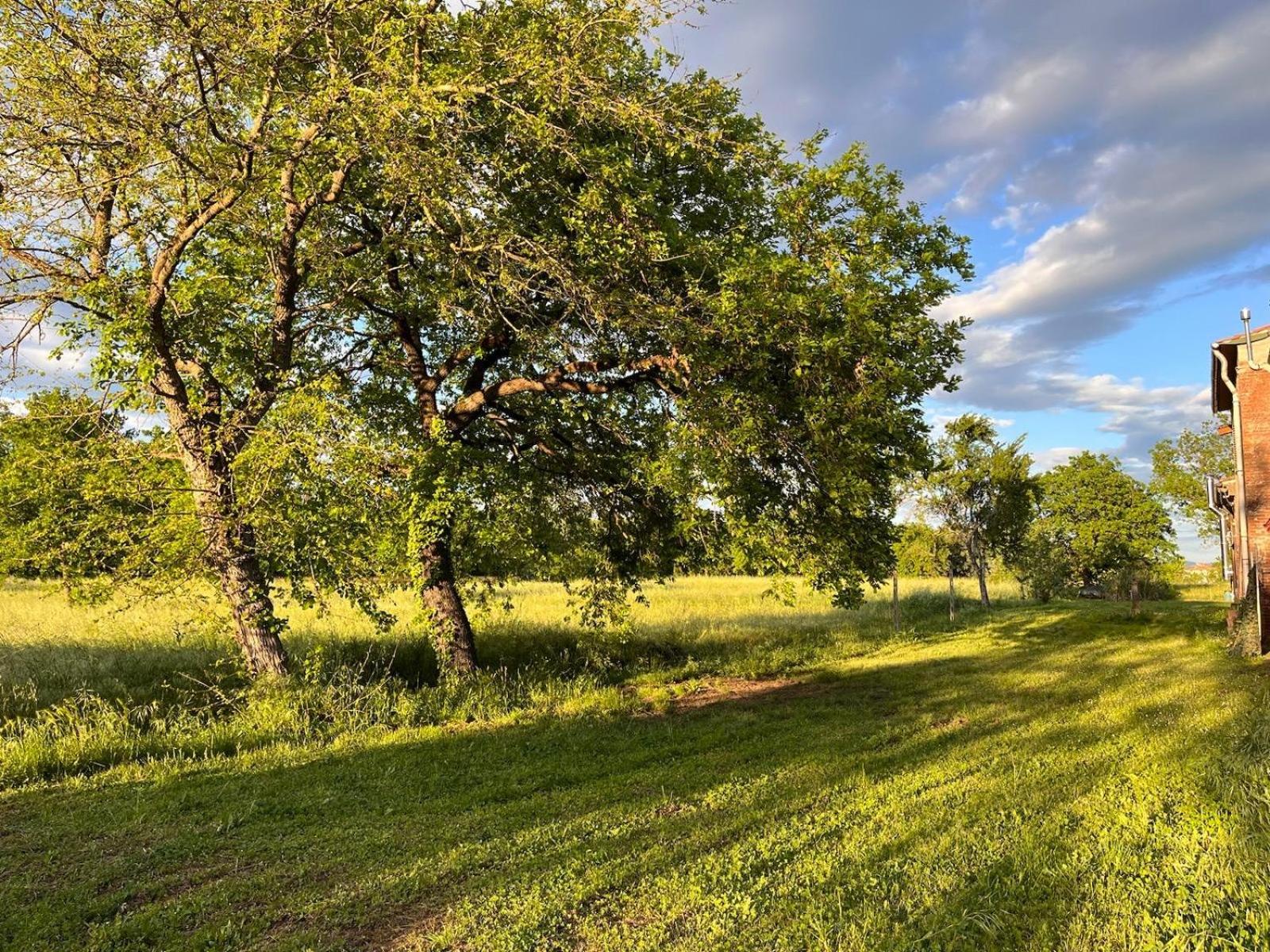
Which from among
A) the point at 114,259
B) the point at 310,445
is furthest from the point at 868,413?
the point at 114,259

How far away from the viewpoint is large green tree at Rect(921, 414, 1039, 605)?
2811cm

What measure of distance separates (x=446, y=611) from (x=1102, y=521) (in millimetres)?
45907

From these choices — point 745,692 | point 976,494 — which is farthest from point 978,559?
point 745,692

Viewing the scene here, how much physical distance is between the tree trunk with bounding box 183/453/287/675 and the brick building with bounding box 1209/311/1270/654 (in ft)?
59.3

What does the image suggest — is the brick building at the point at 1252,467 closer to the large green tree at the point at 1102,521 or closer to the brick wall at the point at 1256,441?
the brick wall at the point at 1256,441

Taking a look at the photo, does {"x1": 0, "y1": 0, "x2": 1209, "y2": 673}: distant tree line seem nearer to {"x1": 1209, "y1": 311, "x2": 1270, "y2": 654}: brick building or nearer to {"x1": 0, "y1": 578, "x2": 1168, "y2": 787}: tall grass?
{"x1": 0, "y1": 578, "x2": 1168, "y2": 787}: tall grass

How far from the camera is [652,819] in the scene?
6000 mm

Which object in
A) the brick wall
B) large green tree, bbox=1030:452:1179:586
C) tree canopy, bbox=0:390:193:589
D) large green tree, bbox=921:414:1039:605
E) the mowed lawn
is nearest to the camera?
the mowed lawn

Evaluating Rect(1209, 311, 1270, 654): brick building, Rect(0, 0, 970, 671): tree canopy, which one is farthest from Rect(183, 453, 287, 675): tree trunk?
Rect(1209, 311, 1270, 654): brick building

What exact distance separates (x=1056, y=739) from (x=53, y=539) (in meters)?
12.8

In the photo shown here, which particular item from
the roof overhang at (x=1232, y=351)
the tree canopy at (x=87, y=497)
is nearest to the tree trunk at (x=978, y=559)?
the roof overhang at (x=1232, y=351)

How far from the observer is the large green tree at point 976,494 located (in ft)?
92.2

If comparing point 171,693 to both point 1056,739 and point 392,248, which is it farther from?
point 1056,739

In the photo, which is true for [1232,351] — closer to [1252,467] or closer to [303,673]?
[1252,467]
